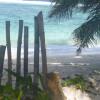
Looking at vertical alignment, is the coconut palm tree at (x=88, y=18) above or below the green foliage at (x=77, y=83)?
above

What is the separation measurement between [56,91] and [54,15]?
242 inches

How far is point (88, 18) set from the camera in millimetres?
11023

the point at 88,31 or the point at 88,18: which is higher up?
the point at 88,18

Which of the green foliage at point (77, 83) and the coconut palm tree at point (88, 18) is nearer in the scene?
the green foliage at point (77, 83)

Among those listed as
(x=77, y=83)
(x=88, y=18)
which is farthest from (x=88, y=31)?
(x=77, y=83)

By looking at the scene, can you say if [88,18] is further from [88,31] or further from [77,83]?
[77,83]

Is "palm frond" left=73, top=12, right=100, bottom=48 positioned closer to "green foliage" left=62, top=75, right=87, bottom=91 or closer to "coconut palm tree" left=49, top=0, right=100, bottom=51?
"coconut palm tree" left=49, top=0, right=100, bottom=51

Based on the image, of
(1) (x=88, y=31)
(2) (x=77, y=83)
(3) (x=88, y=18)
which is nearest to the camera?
(2) (x=77, y=83)

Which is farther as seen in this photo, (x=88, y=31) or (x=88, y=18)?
(x=88, y=18)

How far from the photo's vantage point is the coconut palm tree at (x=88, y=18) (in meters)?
10.6

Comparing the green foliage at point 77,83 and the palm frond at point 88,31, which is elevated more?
the palm frond at point 88,31

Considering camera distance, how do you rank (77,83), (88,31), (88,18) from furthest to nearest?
(88,18), (88,31), (77,83)

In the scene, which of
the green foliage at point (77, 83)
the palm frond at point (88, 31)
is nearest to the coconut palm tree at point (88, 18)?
the palm frond at point (88, 31)

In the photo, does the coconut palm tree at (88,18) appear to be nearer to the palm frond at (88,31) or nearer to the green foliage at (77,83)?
the palm frond at (88,31)
